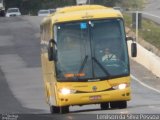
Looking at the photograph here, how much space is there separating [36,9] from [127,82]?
89759 millimetres

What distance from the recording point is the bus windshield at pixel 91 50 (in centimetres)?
2092

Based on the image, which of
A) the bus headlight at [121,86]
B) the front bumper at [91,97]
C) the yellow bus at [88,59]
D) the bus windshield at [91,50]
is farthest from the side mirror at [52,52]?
the bus headlight at [121,86]

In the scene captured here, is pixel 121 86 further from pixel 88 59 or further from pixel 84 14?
pixel 84 14

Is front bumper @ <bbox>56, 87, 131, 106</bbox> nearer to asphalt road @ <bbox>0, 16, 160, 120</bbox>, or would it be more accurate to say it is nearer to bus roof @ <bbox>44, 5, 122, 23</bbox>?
asphalt road @ <bbox>0, 16, 160, 120</bbox>

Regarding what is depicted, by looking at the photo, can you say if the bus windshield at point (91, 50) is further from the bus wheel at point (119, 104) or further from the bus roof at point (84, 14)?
the bus wheel at point (119, 104)

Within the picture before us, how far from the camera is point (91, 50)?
68.7 feet

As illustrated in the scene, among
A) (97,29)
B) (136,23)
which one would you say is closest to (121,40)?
(97,29)

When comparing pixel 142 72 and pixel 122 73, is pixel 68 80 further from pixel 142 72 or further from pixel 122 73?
pixel 142 72

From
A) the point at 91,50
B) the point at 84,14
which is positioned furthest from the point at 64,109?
the point at 84,14

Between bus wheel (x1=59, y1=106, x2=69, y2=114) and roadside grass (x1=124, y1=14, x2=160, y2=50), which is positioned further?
roadside grass (x1=124, y1=14, x2=160, y2=50)

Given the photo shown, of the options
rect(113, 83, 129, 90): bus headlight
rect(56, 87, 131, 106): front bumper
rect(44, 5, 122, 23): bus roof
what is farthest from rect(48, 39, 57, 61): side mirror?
rect(113, 83, 129, 90): bus headlight

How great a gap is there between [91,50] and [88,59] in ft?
0.89

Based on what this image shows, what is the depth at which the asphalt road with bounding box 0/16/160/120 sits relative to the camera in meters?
27.6

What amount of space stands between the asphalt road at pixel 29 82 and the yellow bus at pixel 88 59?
551 mm
